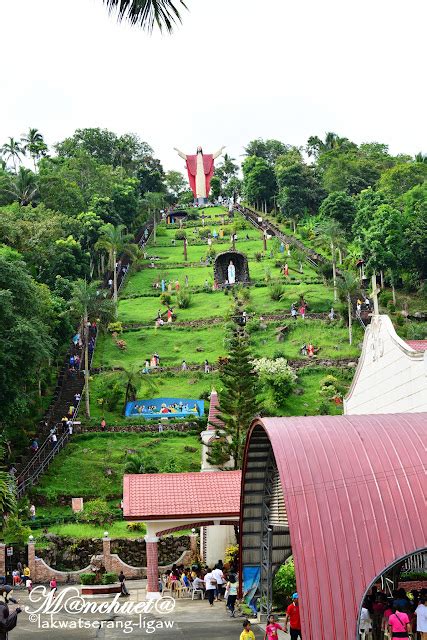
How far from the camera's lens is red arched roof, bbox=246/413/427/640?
48.0 ft

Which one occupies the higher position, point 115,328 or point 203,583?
point 115,328

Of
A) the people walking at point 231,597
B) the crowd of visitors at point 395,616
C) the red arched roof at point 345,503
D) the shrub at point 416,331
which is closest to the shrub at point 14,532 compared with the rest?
the people walking at point 231,597

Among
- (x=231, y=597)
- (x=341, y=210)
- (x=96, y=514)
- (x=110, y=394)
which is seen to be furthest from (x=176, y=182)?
(x=231, y=597)

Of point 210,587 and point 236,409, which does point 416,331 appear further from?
point 210,587

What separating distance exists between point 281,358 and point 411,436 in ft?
108

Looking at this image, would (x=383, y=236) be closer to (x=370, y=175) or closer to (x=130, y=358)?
(x=130, y=358)

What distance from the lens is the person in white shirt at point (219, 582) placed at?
25.5m

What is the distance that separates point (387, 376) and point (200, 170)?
85.8 m

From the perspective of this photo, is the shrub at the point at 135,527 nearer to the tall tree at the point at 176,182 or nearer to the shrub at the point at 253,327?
the shrub at the point at 253,327

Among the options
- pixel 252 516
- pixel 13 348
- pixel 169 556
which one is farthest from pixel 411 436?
pixel 13 348

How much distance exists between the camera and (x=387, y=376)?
2430cm

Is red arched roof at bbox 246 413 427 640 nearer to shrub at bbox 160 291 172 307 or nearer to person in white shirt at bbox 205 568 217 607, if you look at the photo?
person in white shirt at bbox 205 568 217 607

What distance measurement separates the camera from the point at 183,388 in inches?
2007

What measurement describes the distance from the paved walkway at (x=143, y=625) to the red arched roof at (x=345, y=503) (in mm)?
4386
